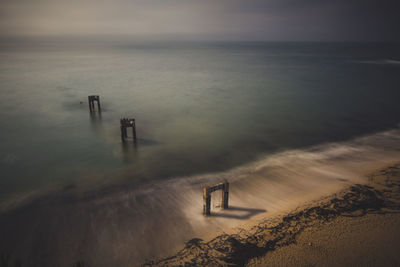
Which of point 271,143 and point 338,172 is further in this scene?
point 271,143

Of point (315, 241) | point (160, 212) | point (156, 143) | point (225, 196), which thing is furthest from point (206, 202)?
point (156, 143)

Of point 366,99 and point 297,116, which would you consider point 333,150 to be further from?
point 366,99

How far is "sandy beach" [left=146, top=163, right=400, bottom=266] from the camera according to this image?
8.14 meters

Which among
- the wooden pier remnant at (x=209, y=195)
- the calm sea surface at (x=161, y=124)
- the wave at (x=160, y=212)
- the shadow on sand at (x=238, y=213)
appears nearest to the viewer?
the wave at (x=160, y=212)

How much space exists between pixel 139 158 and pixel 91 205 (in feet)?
17.9

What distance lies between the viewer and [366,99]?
114 feet

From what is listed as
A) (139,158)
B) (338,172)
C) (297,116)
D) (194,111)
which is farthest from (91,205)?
(297,116)

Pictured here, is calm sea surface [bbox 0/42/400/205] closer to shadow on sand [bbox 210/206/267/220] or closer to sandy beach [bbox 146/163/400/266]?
shadow on sand [bbox 210/206/267/220]

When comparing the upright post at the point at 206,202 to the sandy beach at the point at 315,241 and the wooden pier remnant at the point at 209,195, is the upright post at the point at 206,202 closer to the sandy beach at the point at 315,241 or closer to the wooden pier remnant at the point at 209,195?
the wooden pier remnant at the point at 209,195

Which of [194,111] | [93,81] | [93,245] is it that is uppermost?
[93,81]

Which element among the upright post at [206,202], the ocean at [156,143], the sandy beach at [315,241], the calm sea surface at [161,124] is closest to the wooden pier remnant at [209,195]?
the upright post at [206,202]

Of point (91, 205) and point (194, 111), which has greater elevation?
point (194, 111)

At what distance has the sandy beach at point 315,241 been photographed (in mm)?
8141

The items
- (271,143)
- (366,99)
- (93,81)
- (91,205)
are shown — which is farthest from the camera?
(93,81)
